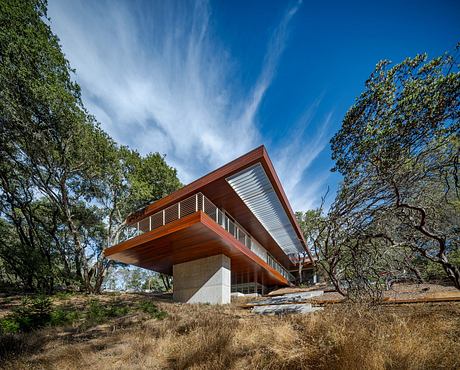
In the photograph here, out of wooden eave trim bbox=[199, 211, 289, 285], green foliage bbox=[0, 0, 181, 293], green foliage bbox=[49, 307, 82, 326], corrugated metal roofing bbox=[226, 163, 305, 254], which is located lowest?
green foliage bbox=[49, 307, 82, 326]

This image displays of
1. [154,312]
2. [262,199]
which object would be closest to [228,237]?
[262,199]

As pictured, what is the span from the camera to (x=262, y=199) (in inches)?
518

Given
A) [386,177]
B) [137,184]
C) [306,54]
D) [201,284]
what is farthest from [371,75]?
[137,184]

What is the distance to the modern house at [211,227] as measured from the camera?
34.9 ft

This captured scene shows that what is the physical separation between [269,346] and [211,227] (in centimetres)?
633

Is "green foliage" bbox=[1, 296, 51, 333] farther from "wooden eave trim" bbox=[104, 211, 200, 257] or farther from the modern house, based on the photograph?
the modern house

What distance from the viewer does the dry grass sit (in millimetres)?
3180

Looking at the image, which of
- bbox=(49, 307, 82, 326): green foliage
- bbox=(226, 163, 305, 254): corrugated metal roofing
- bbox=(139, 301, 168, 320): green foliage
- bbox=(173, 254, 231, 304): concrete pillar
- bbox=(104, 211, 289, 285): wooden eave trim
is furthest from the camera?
bbox=(173, 254, 231, 304): concrete pillar

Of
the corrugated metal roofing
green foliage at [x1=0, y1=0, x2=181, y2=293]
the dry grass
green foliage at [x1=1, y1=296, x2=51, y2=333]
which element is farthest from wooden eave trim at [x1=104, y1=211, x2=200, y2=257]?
green foliage at [x1=0, y1=0, x2=181, y2=293]

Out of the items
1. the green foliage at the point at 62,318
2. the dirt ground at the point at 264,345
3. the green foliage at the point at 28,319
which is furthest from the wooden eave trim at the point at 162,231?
the green foliage at the point at 28,319

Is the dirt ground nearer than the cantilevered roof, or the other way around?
the dirt ground

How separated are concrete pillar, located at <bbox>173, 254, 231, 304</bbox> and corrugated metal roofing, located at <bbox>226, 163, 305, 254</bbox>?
3.61 metres

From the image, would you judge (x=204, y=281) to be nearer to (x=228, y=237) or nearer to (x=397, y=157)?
(x=228, y=237)

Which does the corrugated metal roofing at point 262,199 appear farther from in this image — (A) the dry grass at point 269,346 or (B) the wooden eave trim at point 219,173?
(A) the dry grass at point 269,346
